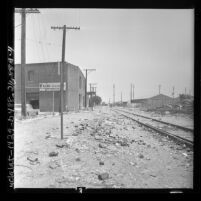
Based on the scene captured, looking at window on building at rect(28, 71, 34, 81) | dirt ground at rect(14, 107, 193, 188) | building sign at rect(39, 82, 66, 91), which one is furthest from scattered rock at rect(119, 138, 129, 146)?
window on building at rect(28, 71, 34, 81)

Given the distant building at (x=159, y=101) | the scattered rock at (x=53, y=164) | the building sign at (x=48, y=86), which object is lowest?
the scattered rock at (x=53, y=164)

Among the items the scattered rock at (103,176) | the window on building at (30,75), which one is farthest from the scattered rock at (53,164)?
the window on building at (30,75)

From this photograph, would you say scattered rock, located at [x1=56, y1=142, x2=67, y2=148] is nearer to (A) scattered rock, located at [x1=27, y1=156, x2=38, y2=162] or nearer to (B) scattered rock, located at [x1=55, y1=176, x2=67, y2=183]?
(A) scattered rock, located at [x1=27, y1=156, x2=38, y2=162]

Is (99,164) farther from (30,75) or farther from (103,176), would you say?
(30,75)

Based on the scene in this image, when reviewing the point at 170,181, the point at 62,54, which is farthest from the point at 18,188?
the point at 62,54

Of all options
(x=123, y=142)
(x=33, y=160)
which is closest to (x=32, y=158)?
(x=33, y=160)

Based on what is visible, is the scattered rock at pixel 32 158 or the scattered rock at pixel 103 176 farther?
the scattered rock at pixel 32 158

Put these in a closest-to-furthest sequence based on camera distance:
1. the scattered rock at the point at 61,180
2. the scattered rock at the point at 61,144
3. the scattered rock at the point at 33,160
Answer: the scattered rock at the point at 61,180 → the scattered rock at the point at 33,160 → the scattered rock at the point at 61,144

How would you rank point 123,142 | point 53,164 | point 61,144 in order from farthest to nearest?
point 123,142
point 61,144
point 53,164

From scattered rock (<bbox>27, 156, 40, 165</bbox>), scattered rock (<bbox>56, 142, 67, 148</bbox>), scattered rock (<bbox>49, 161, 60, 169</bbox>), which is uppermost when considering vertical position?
scattered rock (<bbox>56, 142, 67, 148</bbox>)

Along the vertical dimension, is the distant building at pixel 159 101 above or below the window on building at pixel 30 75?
below

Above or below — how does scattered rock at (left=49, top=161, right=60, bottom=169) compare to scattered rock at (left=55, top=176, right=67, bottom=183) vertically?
above

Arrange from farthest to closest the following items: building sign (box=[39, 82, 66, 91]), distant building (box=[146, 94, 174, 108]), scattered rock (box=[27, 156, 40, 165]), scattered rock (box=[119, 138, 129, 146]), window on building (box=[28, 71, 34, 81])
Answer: distant building (box=[146, 94, 174, 108]) < window on building (box=[28, 71, 34, 81]) < building sign (box=[39, 82, 66, 91]) < scattered rock (box=[119, 138, 129, 146]) < scattered rock (box=[27, 156, 40, 165])

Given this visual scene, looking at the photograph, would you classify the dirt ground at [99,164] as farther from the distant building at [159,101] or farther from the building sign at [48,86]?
the distant building at [159,101]
